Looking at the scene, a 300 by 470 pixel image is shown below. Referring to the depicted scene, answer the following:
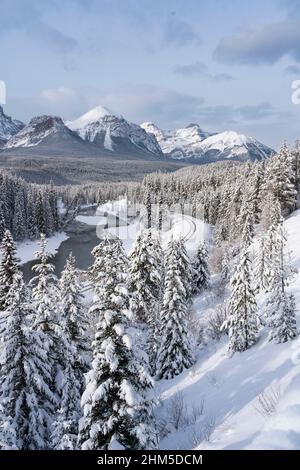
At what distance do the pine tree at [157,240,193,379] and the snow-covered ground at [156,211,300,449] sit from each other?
3.60ft

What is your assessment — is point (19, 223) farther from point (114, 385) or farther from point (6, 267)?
point (114, 385)

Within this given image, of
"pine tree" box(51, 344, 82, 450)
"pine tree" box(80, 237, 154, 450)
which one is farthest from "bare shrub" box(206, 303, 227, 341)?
"pine tree" box(80, 237, 154, 450)

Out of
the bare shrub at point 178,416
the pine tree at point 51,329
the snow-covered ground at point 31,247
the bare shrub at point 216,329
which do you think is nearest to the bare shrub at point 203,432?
the bare shrub at point 178,416

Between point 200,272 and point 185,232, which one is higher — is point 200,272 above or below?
above

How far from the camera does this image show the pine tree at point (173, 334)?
2508 centimetres

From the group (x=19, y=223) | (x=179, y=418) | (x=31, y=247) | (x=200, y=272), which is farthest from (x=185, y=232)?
(x=179, y=418)

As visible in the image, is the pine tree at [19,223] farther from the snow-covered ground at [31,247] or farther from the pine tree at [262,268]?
the pine tree at [262,268]

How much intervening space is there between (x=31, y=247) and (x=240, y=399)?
81.6 m

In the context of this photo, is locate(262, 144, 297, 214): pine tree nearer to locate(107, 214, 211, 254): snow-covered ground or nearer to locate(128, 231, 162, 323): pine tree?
locate(107, 214, 211, 254): snow-covered ground

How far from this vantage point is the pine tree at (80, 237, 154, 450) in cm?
1234

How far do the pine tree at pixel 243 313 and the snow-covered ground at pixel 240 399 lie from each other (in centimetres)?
59

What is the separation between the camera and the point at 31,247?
8938 centimetres
